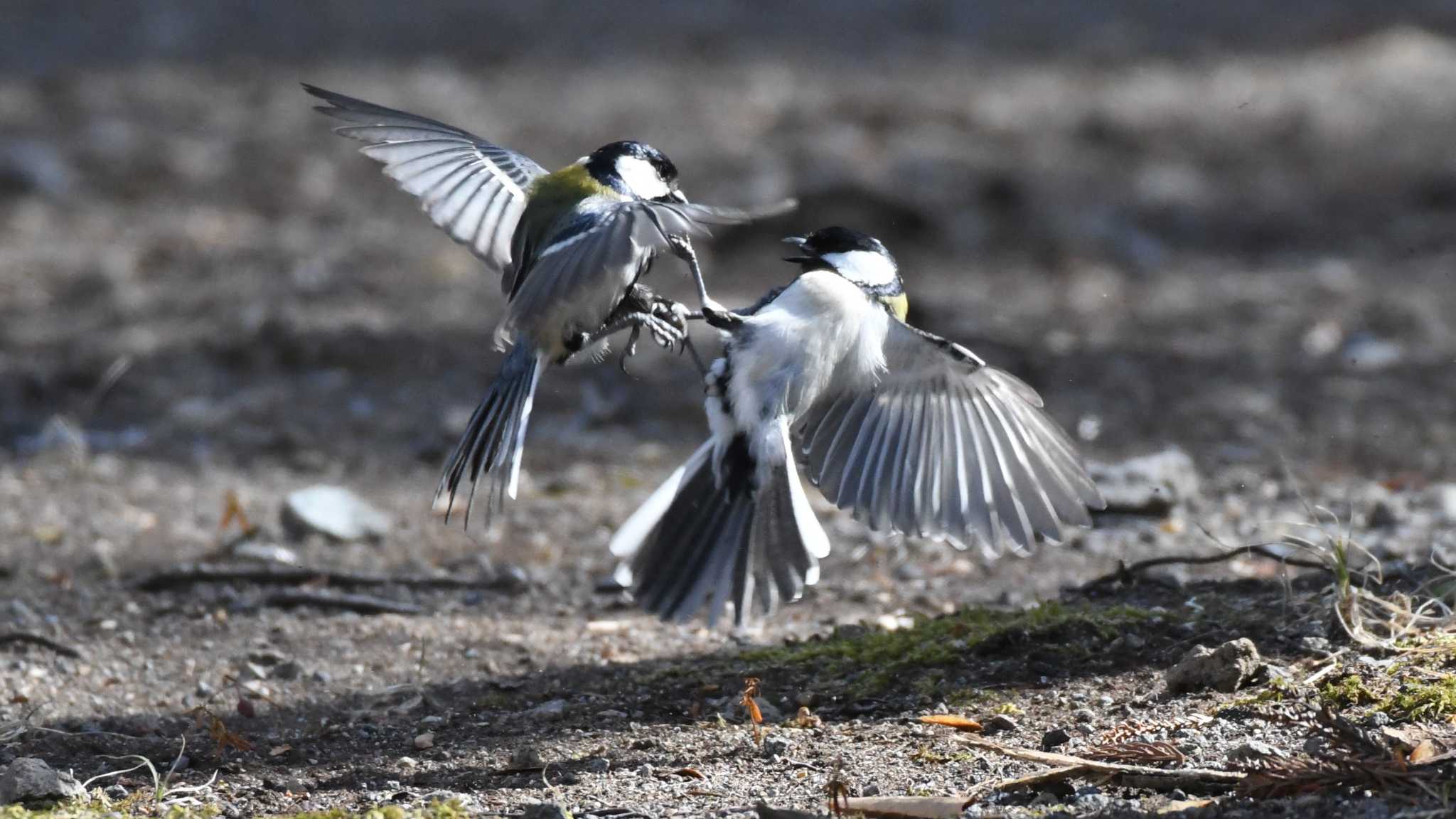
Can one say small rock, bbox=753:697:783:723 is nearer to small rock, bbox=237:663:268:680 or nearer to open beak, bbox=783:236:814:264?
open beak, bbox=783:236:814:264

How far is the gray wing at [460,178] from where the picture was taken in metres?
4.32

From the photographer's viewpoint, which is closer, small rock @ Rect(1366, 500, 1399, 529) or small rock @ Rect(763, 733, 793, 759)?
small rock @ Rect(763, 733, 793, 759)

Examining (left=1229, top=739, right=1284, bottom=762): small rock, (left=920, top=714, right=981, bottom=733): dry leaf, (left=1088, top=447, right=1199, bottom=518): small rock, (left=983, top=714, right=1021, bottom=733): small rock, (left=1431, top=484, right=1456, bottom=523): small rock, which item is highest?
(left=1431, top=484, right=1456, bottom=523): small rock

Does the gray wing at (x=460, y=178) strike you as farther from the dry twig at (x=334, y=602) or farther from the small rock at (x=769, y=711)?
the small rock at (x=769, y=711)

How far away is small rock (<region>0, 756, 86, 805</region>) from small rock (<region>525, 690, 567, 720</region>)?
101 cm

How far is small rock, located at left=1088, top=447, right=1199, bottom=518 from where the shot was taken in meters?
5.30

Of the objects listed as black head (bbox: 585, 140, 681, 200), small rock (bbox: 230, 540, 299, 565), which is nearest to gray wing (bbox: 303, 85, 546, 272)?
black head (bbox: 585, 140, 681, 200)

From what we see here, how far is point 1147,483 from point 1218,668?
1923 mm

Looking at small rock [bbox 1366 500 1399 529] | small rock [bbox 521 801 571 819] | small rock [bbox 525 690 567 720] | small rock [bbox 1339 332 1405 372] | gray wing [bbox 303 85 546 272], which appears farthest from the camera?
small rock [bbox 1339 332 1405 372]

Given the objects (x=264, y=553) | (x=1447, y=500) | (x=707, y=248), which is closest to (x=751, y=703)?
(x=264, y=553)

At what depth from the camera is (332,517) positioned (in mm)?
5469

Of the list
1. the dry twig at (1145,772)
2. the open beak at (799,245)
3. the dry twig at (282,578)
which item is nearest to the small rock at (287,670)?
the dry twig at (282,578)

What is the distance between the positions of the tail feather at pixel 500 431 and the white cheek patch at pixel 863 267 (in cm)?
79

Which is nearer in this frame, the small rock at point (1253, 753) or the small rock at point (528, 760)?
the small rock at point (1253, 753)
